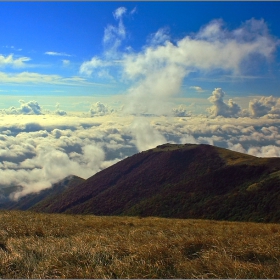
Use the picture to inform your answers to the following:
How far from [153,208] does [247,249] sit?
437ft

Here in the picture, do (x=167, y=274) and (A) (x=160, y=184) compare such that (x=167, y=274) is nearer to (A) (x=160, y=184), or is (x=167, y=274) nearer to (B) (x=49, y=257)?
(B) (x=49, y=257)

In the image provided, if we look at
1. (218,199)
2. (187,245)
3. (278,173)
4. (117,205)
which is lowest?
(117,205)

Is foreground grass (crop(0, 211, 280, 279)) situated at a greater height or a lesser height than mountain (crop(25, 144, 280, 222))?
greater

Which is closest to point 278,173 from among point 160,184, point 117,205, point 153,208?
point 153,208

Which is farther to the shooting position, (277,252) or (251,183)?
(251,183)

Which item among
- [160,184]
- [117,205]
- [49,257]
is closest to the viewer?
[49,257]

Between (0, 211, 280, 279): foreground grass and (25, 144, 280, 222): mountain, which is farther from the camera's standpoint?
(25, 144, 280, 222): mountain

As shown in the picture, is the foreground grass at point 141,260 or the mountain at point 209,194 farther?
the mountain at point 209,194

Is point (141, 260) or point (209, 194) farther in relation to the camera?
point (209, 194)

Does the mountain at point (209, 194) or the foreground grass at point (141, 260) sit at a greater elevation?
the foreground grass at point (141, 260)

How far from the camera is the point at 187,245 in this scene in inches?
376

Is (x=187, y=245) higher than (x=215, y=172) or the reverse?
higher

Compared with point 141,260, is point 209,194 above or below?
below

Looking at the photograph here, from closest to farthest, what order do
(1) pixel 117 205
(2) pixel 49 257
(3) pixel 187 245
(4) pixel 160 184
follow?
(2) pixel 49 257 < (3) pixel 187 245 < (1) pixel 117 205 < (4) pixel 160 184
